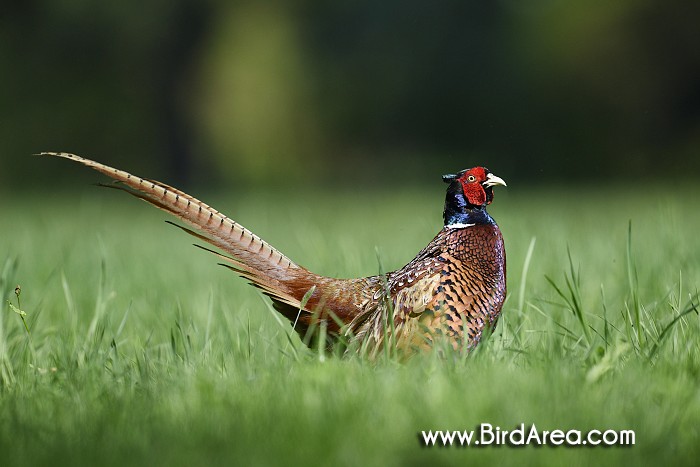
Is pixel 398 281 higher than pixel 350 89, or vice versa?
pixel 350 89

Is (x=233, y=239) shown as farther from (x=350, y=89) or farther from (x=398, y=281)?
(x=350, y=89)

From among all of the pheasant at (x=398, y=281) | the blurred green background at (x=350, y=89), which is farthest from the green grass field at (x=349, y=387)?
the blurred green background at (x=350, y=89)

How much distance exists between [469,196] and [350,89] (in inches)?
801

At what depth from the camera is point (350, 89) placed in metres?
23.8

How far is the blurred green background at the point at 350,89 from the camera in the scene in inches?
762

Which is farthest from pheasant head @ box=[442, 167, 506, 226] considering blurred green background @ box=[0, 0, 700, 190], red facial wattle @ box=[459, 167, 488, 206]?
blurred green background @ box=[0, 0, 700, 190]

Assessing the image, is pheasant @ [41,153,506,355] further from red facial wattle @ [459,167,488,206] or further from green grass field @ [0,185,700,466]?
green grass field @ [0,185,700,466]

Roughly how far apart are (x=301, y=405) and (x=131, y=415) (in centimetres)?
54

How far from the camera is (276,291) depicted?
151 inches

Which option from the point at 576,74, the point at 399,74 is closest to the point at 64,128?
the point at 399,74

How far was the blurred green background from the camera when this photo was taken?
19344 mm

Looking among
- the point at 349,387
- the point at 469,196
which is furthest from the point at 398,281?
the point at 349,387

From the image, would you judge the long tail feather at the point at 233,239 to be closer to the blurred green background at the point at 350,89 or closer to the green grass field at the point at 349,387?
the green grass field at the point at 349,387

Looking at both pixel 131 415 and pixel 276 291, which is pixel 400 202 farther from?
pixel 131 415
